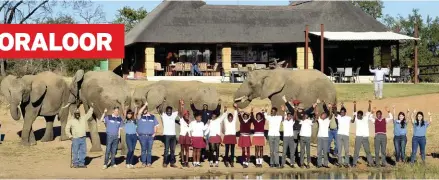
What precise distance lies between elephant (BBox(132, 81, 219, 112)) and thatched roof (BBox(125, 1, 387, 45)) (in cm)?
2101

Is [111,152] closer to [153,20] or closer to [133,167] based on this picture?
[133,167]

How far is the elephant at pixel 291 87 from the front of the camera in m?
24.6

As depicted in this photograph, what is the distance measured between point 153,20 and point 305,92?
75.7ft

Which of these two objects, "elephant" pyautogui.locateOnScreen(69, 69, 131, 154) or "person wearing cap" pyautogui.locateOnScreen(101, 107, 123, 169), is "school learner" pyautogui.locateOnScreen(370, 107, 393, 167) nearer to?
"person wearing cap" pyautogui.locateOnScreen(101, 107, 123, 169)

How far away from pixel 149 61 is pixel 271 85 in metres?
21.0

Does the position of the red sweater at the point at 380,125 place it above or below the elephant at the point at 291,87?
below

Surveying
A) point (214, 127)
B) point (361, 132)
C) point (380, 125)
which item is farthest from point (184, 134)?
point (380, 125)

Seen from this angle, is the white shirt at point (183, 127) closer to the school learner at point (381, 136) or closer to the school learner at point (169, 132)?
the school learner at point (169, 132)

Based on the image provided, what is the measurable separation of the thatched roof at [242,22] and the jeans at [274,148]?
24763 mm

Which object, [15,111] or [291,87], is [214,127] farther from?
[15,111]

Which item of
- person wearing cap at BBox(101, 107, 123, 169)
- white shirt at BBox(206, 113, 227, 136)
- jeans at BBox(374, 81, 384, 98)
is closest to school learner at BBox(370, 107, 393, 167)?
white shirt at BBox(206, 113, 227, 136)

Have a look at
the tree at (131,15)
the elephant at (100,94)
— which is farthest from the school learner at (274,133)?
the tree at (131,15)

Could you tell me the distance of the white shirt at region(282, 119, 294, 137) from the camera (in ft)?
67.4

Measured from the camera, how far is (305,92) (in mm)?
24531
